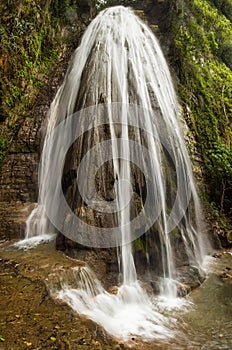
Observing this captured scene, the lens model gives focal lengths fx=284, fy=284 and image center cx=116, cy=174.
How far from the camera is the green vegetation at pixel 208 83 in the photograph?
10695mm

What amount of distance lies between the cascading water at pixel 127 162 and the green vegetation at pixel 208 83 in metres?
1.41

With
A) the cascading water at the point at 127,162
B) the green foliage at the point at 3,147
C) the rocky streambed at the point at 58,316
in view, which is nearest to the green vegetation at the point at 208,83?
the cascading water at the point at 127,162

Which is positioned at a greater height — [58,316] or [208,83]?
[208,83]

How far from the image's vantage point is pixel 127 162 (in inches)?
296

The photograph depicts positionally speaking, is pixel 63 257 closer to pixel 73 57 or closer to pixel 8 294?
pixel 8 294

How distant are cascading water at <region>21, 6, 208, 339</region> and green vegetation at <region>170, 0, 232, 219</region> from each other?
4.63 ft

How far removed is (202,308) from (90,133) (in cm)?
483

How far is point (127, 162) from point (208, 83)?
7957 mm

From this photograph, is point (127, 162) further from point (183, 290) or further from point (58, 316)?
point (58, 316)

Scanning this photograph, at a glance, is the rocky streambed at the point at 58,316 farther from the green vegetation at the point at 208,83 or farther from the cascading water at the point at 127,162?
the green vegetation at the point at 208,83

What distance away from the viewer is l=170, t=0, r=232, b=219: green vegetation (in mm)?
10695

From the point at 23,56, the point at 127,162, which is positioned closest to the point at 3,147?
the point at 23,56

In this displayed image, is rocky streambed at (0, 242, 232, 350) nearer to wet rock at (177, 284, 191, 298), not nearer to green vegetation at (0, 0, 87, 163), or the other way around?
wet rock at (177, 284, 191, 298)

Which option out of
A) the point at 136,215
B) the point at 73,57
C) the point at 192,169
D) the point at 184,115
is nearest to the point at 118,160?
the point at 136,215
